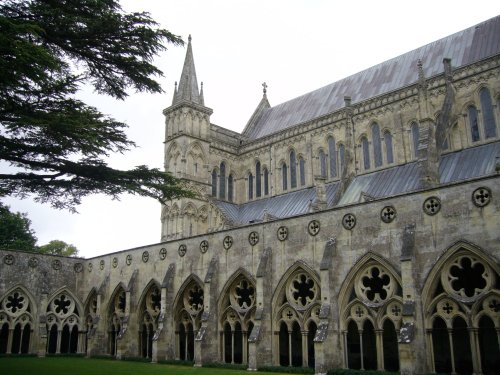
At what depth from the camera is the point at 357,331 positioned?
19.7m

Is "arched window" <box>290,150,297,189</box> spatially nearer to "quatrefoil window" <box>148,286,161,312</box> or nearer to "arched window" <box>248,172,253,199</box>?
"arched window" <box>248,172,253,199</box>

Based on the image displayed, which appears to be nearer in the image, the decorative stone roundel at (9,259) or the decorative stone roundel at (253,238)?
the decorative stone roundel at (253,238)

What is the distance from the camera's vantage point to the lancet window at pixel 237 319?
2386cm

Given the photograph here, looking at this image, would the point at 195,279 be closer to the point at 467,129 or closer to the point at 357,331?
the point at 357,331

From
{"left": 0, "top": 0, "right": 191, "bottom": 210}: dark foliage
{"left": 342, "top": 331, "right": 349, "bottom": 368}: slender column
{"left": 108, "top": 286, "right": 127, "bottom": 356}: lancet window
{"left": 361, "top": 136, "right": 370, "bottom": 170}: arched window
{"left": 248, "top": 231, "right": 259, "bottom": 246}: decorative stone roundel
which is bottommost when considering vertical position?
{"left": 342, "top": 331, "right": 349, "bottom": 368}: slender column

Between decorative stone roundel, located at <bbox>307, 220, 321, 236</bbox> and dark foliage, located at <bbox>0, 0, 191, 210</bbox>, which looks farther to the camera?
decorative stone roundel, located at <bbox>307, 220, 321, 236</bbox>

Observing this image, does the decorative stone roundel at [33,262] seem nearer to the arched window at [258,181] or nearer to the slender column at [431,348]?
the arched window at [258,181]

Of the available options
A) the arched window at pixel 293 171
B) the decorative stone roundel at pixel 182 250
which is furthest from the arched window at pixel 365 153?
the decorative stone roundel at pixel 182 250

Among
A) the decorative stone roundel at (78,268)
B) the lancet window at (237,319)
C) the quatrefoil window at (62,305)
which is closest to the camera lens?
the lancet window at (237,319)

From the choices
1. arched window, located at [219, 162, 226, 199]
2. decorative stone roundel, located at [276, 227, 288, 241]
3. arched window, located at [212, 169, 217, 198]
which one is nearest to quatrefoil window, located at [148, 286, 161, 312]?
decorative stone roundel, located at [276, 227, 288, 241]

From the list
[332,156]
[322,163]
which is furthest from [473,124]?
[322,163]

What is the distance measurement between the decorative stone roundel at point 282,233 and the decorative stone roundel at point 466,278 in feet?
23.8

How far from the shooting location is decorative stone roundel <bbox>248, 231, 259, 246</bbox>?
2402cm

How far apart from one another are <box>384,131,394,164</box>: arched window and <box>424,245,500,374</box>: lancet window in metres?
16.6
